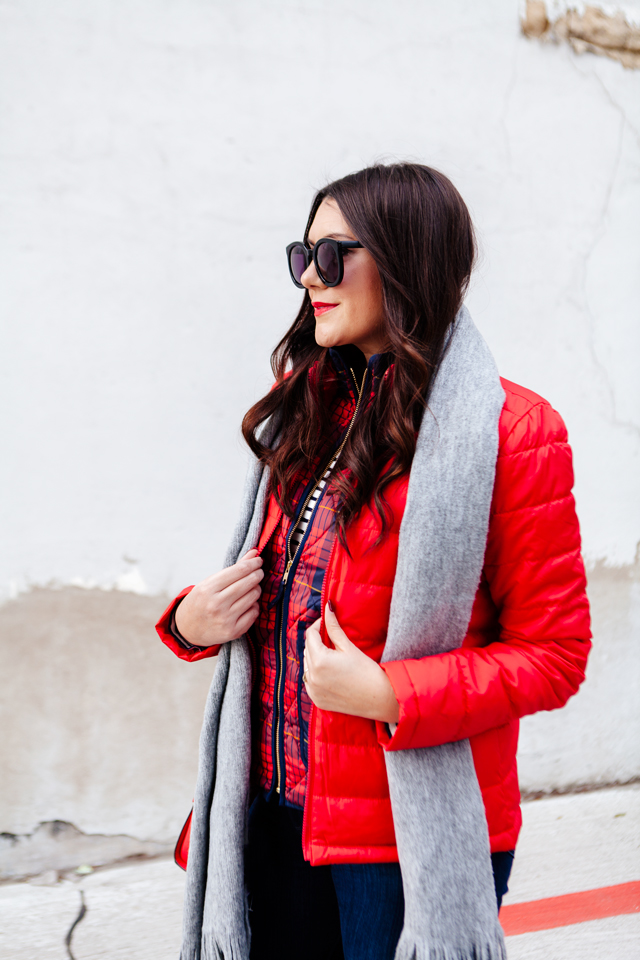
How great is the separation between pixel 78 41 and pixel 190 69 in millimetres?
382

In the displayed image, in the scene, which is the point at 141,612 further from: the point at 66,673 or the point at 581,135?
the point at 581,135

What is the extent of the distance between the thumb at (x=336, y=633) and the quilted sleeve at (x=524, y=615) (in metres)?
0.09

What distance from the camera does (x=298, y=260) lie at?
1471mm

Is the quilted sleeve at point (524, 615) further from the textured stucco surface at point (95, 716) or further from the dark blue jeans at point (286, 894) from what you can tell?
the textured stucco surface at point (95, 716)

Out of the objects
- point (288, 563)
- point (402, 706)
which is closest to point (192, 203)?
point (288, 563)

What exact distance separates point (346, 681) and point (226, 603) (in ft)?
1.04

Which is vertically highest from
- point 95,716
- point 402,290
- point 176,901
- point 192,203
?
point 192,203

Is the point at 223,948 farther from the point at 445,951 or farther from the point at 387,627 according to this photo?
the point at 387,627

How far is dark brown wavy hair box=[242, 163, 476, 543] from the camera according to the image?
A: 1.24 meters

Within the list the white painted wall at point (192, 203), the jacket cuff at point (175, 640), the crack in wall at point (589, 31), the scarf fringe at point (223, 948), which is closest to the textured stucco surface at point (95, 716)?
the white painted wall at point (192, 203)

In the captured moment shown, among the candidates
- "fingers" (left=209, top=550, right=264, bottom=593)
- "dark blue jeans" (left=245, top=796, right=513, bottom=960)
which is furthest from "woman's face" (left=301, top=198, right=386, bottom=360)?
"dark blue jeans" (left=245, top=796, right=513, bottom=960)

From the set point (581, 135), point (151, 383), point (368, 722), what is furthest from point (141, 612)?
point (581, 135)

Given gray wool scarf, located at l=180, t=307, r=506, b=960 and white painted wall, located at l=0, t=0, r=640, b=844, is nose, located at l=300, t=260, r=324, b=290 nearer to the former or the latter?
gray wool scarf, located at l=180, t=307, r=506, b=960

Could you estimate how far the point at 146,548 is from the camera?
2.56 metres
